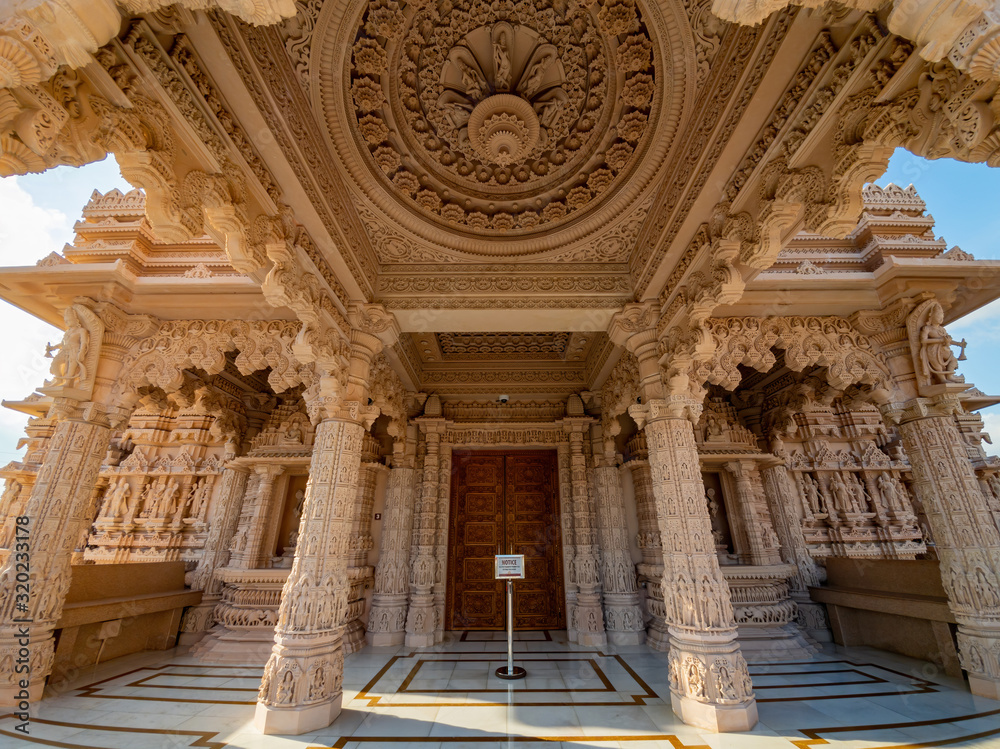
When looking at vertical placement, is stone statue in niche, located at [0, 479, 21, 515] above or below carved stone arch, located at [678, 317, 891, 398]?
below

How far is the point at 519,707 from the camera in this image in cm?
362

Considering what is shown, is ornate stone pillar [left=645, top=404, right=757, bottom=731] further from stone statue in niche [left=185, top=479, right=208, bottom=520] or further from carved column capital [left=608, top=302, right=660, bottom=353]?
stone statue in niche [left=185, top=479, right=208, bottom=520]

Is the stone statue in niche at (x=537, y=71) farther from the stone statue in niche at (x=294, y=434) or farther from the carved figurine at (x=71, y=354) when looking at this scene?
the stone statue in niche at (x=294, y=434)

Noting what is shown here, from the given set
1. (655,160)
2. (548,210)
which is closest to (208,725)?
(548,210)

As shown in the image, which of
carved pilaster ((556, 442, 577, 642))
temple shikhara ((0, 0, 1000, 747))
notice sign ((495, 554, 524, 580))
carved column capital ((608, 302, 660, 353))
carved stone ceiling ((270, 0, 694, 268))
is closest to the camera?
temple shikhara ((0, 0, 1000, 747))

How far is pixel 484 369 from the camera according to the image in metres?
6.88

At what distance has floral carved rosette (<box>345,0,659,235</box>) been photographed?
2688 millimetres

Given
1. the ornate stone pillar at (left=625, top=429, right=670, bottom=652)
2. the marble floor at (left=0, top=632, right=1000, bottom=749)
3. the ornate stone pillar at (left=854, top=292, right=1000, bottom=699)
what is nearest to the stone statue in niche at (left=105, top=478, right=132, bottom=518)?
the marble floor at (left=0, top=632, right=1000, bottom=749)

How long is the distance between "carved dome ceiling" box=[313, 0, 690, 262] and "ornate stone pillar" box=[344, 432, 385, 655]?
3737 mm

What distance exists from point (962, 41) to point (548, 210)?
2.72 metres

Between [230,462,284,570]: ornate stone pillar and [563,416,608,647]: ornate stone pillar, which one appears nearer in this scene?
[563,416,608,647]: ornate stone pillar

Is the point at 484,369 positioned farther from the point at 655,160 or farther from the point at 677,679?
the point at 677,679

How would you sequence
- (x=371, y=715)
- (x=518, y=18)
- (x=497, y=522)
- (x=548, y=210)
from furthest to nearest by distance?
(x=497, y=522), (x=548, y=210), (x=371, y=715), (x=518, y=18)

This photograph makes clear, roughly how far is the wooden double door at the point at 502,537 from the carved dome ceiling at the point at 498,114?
4.25 meters
